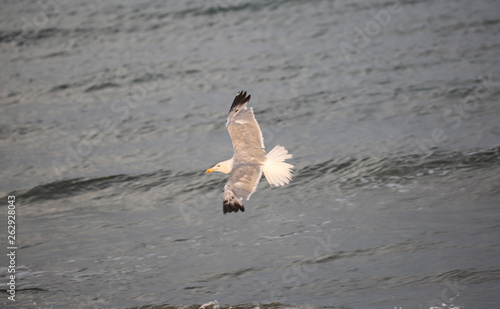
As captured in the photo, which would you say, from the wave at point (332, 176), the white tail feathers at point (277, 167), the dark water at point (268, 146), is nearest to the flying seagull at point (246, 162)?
the white tail feathers at point (277, 167)

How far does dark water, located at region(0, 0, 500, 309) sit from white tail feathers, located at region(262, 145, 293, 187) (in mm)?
1215

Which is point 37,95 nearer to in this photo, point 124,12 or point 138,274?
point 124,12

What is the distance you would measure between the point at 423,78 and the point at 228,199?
347 inches

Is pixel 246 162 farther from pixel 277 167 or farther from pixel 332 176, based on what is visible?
pixel 332 176

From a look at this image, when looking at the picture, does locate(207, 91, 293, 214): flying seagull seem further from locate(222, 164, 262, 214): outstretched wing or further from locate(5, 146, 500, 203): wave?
locate(5, 146, 500, 203): wave

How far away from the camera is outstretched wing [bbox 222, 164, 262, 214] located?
28.0 ft

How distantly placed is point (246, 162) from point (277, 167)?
1.52 feet

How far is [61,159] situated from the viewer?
47.8 ft

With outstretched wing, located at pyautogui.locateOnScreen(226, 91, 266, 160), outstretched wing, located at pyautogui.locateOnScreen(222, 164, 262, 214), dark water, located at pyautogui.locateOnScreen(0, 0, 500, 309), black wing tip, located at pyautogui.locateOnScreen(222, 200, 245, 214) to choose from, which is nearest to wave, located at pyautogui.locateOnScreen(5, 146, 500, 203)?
dark water, located at pyautogui.locateOnScreen(0, 0, 500, 309)

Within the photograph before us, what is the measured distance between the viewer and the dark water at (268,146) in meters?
8.92

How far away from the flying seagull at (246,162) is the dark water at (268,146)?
1187 millimetres

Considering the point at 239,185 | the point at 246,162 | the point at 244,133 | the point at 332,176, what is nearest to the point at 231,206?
the point at 239,185

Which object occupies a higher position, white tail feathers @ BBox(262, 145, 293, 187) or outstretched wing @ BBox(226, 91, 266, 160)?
outstretched wing @ BBox(226, 91, 266, 160)

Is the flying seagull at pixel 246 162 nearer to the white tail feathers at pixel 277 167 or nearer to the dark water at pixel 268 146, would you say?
the white tail feathers at pixel 277 167
